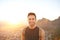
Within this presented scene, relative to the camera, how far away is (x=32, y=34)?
69.3 inches

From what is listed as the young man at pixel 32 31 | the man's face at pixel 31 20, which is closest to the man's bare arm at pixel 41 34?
the young man at pixel 32 31

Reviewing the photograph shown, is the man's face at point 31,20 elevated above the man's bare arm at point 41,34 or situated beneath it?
elevated above

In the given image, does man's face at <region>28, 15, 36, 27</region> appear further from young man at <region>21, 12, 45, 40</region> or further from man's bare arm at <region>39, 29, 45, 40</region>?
man's bare arm at <region>39, 29, 45, 40</region>

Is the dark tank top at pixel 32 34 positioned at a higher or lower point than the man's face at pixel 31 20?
lower

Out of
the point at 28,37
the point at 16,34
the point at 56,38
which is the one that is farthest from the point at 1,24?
the point at 56,38

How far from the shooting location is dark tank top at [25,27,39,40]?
175 centimetres

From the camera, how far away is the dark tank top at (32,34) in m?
1.75

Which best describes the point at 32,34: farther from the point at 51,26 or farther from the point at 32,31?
the point at 51,26

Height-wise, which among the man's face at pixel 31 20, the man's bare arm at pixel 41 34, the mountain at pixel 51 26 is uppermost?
the man's face at pixel 31 20

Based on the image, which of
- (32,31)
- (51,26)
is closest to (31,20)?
(32,31)

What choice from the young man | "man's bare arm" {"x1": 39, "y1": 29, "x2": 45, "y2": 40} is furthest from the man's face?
"man's bare arm" {"x1": 39, "y1": 29, "x2": 45, "y2": 40}

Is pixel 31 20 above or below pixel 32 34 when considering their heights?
above

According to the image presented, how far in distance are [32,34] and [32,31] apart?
0.04 meters

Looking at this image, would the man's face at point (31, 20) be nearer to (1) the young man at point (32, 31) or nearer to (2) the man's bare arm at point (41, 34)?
(1) the young man at point (32, 31)
